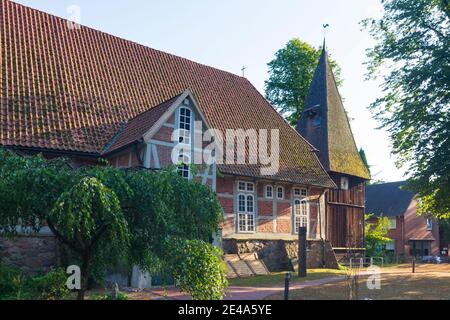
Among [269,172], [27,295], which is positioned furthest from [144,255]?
[269,172]

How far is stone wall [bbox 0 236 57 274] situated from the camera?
523 inches

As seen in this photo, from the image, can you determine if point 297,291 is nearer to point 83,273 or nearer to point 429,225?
point 83,273

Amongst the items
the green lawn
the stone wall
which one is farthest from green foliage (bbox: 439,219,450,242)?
the stone wall

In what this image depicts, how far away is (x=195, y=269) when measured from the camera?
707cm

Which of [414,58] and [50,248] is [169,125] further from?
[414,58]

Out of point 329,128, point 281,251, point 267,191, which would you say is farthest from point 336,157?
point 281,251

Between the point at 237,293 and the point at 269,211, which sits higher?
the point at 269,211

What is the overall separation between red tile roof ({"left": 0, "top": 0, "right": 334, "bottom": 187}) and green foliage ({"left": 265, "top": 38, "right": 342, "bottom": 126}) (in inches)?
337

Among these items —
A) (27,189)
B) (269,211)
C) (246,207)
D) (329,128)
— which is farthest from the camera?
(329,128)

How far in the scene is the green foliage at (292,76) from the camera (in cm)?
3266

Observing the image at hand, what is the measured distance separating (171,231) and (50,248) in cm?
807

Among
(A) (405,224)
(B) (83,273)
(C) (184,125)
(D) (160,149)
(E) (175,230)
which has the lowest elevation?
(B) (83,273)

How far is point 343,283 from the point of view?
611 inches

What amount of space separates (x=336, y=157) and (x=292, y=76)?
30.9 feet
